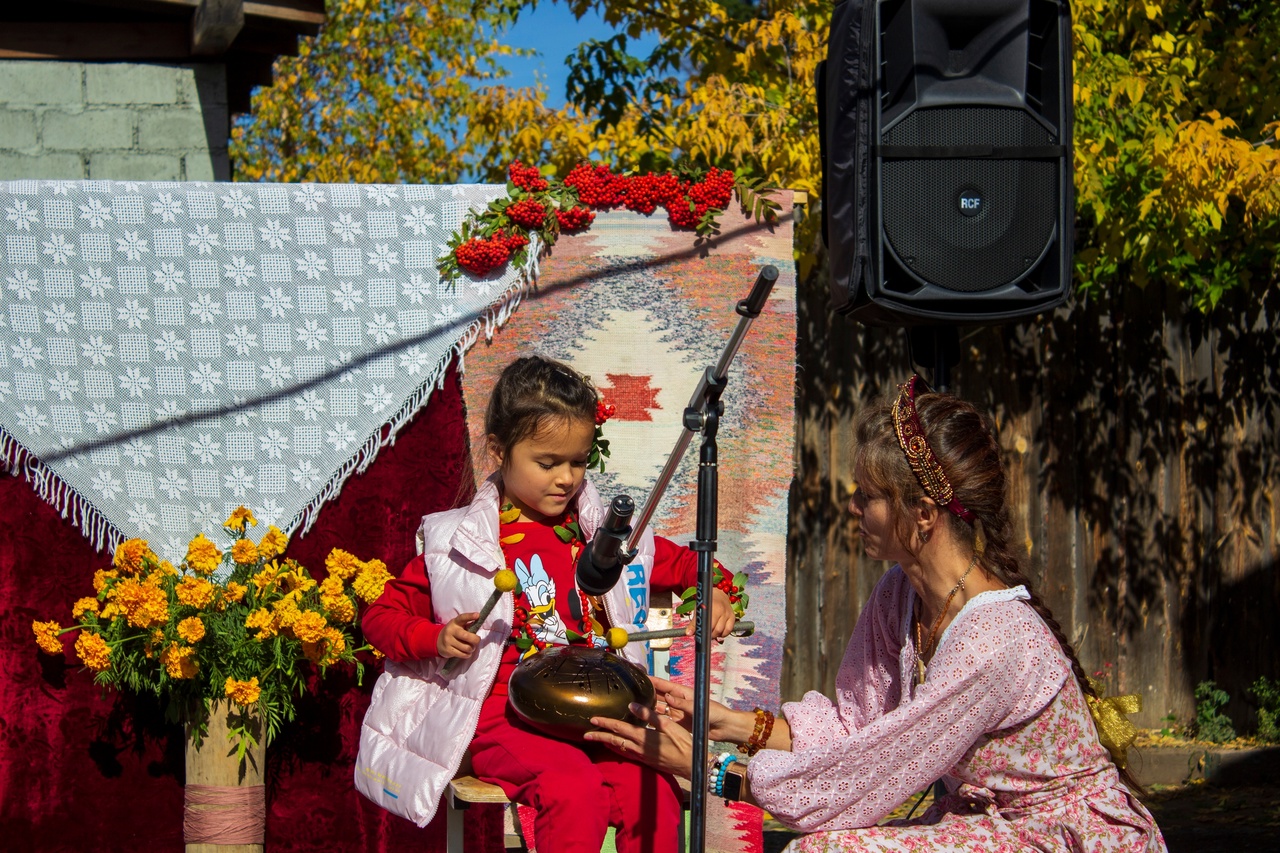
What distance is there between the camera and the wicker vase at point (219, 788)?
9.66 feet

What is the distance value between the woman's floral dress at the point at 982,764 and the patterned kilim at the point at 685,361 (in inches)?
46.3

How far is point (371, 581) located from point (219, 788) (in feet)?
1.90

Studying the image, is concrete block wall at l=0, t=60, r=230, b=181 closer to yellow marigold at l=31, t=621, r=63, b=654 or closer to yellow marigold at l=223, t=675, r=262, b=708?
yellow marigold at l=31, t=621, r=63, b=654

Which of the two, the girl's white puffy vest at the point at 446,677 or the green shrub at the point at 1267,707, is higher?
the girl's white puffy vest at the point at 446,677

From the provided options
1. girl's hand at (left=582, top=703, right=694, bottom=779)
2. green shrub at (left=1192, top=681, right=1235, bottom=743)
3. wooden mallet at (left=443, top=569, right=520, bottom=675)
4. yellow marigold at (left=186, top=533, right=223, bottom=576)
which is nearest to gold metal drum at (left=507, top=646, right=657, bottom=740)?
girl's hand at (left=582, top=703, right=694, bottom=779)

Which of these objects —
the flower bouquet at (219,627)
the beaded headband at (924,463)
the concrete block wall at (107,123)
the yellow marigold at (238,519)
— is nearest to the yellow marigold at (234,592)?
the flower bouquet at (219,627)

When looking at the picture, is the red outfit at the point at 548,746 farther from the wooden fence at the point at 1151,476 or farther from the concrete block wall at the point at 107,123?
the wooden fence at the point at 1151,476

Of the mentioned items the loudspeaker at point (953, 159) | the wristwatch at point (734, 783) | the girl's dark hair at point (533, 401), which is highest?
the loudspeaker at point (953, 159)

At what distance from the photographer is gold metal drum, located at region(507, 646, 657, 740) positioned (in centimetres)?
225

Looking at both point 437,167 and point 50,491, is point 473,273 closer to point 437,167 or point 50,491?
point 50,491

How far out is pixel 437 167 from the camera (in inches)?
401

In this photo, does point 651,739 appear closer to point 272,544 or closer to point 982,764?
point 982,764

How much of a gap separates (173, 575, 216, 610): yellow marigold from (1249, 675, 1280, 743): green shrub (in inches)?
163

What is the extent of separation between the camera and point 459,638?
7.75ft
